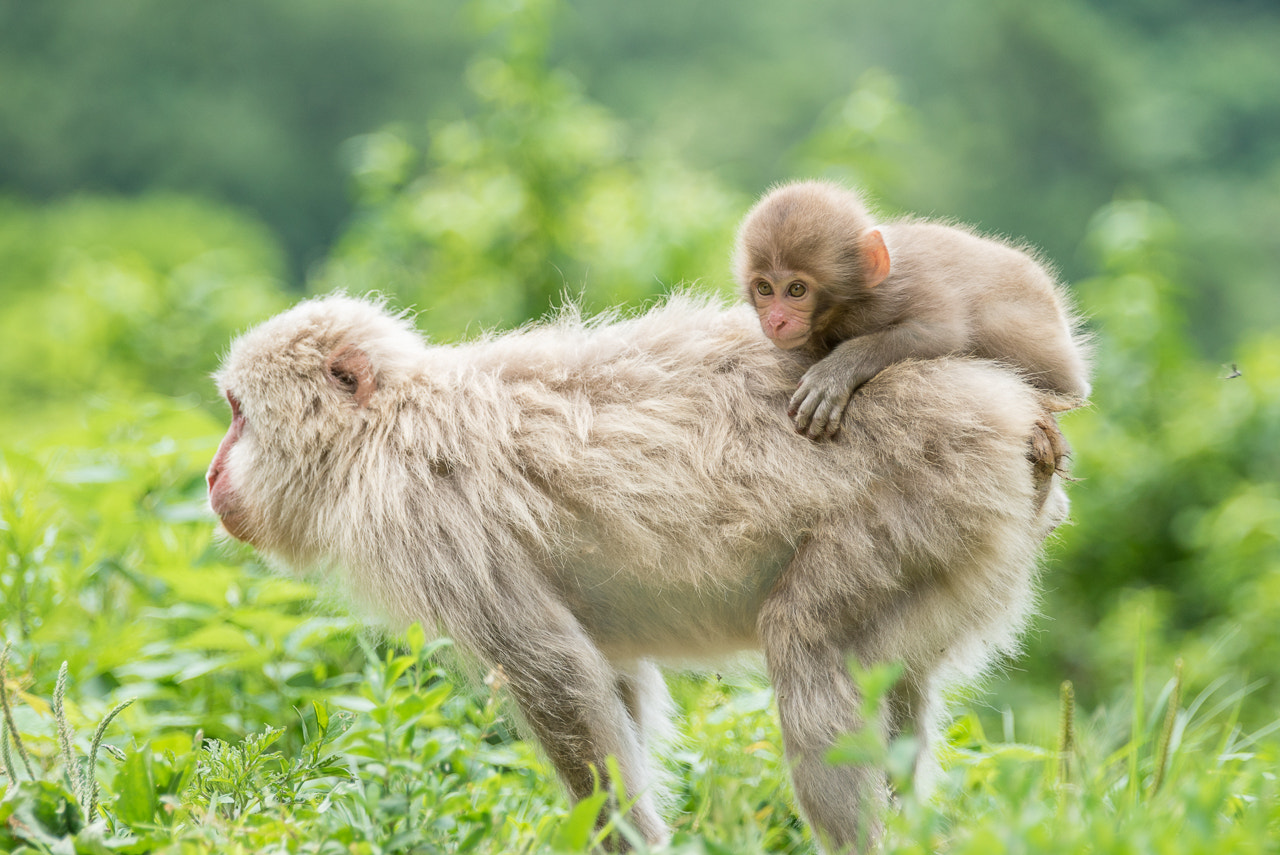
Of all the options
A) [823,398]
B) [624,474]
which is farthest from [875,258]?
[624,474]

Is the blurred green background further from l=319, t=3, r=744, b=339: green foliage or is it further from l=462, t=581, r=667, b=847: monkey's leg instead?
l=462, t=581, r=667, b=847: monkey's leg

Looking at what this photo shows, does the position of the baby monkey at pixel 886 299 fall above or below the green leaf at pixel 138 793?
above

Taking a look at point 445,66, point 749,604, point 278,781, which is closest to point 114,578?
point 278,781

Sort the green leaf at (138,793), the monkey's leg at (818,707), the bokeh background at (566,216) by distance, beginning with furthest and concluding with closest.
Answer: the bokeh background at (566,216)
the monkey's leg at (818,707)
the green leaf at (138,793)

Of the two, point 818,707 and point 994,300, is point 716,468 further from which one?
point 994,300

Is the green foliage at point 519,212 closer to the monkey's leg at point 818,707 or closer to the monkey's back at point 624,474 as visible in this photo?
the monkey's back at point 624,474

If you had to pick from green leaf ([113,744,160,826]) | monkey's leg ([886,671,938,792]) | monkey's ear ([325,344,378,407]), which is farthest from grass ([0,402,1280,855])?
monkey's ear ([325,344,378,407])

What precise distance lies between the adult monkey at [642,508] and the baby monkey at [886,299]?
11 centimetres

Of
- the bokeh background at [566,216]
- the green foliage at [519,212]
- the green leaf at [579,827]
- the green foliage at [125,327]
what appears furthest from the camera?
the green foliage at [125,327]

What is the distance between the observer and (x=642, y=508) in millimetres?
3184

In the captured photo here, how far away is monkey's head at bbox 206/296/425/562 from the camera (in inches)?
135

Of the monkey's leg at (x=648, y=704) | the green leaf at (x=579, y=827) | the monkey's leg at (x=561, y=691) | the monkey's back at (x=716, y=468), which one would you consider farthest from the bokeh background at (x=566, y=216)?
the green leaf at (x=579, y=827)

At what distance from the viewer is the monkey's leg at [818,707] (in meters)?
2.87

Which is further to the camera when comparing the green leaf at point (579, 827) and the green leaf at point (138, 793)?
the green leaf at point (138, 793)
